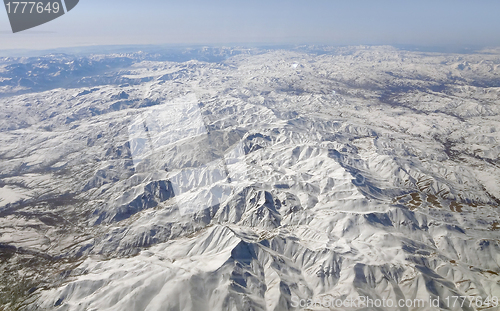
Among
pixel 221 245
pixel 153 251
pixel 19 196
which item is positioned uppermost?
pixel 221 245

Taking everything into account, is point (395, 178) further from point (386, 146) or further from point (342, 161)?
point (386, 146)

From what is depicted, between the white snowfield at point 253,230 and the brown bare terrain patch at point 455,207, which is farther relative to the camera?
the brown bare terrain patch at point 455,207

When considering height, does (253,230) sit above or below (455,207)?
below

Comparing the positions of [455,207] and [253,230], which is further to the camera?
[455,207]

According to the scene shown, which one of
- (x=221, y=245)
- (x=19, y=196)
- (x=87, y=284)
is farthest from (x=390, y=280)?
(x=19, y=196)

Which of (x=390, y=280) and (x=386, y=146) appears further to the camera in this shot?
(x=386, y=146)

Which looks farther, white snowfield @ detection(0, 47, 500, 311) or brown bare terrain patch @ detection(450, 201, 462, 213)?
brown bare terrain patch @ detection(450, 201, 462, 213)

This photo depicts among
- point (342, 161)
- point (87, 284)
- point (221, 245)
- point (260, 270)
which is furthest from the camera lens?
point (342, 161)

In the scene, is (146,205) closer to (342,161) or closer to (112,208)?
(112,208)

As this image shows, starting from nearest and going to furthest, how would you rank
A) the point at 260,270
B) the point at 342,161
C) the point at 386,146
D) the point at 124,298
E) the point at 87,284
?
the point at 124,298, the point at 87,284, the point at 260,270, the point at 342,161, the point at 386,146

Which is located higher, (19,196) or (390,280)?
(390,280)
